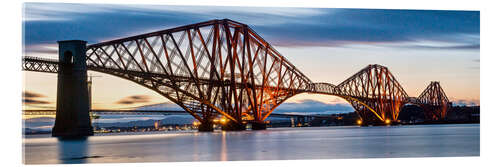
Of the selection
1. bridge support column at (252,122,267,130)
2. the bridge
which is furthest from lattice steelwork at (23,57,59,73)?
bridge support column at (252,122,267,130)

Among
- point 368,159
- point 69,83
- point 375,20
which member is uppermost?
point 375,20

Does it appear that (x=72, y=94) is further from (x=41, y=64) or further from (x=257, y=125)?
(x=257, y=125)

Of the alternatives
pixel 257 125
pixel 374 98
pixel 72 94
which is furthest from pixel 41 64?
pixel 374 98

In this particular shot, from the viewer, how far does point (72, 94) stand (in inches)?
1688

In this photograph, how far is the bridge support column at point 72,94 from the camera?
42531 millimetres

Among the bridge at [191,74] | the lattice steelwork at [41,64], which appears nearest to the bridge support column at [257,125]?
the bridge at [191,74]

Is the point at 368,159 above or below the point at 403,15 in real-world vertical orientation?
below

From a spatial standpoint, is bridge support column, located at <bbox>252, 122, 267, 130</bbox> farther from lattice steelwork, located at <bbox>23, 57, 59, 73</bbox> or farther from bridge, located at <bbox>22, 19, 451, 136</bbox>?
lattice steelwork, located at <bbox>23, 57, 59, 73</bbox>

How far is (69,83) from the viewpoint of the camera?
43344mm

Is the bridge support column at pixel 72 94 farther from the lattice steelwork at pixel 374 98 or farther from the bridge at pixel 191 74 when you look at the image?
the lattice steelwork at pixel 374 98

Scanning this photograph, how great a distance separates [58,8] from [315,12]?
12372mm
